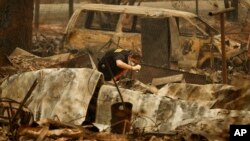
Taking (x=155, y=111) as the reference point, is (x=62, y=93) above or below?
above

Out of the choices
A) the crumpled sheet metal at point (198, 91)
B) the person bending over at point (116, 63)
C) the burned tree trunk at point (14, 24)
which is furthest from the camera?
the burned tree trunk at point (14, 24)

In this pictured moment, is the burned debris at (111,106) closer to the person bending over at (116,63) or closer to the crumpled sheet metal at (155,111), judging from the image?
the crumpled sheet metal at (155,111)

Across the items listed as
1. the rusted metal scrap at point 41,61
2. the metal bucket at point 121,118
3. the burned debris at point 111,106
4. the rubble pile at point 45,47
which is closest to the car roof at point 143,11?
the rubble pile at point 45,47

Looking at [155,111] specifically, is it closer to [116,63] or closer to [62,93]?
[62,93]

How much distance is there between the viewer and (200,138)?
159 inches

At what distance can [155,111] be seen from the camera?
496 centimetres

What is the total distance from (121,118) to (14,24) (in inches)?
206

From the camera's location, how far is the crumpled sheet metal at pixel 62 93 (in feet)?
16.7

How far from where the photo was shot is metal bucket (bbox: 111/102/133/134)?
436cm

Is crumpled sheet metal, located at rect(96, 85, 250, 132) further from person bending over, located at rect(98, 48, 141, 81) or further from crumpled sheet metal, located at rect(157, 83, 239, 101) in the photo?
person bending over, located at rect(98, 48, 141, 81)

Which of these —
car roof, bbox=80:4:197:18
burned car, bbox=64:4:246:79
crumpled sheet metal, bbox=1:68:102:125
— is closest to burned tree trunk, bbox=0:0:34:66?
burned car, bbox=64:4:246:79

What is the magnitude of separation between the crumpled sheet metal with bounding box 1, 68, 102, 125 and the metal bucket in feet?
2.27

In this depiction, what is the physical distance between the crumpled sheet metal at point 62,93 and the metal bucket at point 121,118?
0.69 m

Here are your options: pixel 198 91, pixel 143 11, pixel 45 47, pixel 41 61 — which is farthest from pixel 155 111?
pixel 45 47
